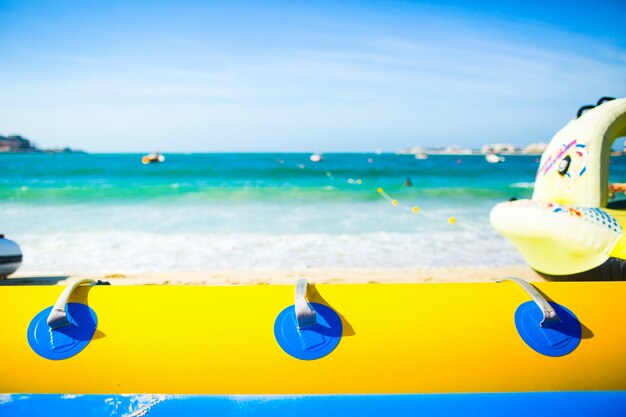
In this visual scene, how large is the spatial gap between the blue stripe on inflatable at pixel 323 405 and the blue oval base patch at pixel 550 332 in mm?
169

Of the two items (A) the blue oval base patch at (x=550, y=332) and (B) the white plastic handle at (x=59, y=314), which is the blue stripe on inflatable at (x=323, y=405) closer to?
(A) the blue oval base patch at (x=550, y=332)

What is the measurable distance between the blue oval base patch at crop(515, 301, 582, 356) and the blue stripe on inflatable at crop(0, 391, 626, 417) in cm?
17

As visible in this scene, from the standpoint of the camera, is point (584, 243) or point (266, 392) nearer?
point (266, 392)

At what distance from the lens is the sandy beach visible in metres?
4.63

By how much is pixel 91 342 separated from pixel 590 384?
1.92 metres

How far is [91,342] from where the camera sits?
1643 millimetres

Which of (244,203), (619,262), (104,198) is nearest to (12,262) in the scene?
(619,262)

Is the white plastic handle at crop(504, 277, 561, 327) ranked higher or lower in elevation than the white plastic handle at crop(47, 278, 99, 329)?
lower

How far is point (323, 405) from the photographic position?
1617mm

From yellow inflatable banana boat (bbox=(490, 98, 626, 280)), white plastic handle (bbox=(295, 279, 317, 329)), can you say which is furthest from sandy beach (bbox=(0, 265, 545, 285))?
white plastic handle (bbox=(295, 279, 317, 329))

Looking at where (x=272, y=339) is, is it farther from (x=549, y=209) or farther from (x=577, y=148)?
(x=577, y=148)

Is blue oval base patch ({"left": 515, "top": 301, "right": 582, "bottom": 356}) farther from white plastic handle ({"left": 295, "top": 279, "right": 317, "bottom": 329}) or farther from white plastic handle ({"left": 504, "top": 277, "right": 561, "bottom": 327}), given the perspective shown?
white plastic handle ({"left": 295, "top": 279, "right": 317, "bottom": 329})

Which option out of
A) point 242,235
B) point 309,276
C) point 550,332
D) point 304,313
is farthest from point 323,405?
point 242,235

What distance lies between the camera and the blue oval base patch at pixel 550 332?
5.32 feet
